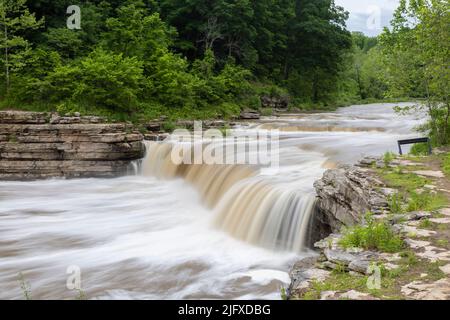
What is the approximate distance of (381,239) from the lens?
216 inches

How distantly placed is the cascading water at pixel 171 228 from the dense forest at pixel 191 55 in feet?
13.2

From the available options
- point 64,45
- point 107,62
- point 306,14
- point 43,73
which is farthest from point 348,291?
point 306,14

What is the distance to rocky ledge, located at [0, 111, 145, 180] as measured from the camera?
53.9ft

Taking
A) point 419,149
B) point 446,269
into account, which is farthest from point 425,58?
point 446,269

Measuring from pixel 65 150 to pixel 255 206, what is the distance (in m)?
9.68

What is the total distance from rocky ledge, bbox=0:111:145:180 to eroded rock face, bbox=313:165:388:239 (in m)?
9.69

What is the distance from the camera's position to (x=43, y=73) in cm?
2030

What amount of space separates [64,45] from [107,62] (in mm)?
3768

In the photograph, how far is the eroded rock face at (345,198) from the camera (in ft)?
23.7

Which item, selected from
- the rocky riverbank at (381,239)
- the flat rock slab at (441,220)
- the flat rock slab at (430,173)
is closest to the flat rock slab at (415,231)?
the rocky riverbank at (381,239)

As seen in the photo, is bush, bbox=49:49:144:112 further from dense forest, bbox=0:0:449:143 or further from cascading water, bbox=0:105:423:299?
cascading water, bbox=0:105:423:299

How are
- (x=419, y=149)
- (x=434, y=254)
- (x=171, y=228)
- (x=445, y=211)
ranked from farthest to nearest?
(x=419, y=149) → (x=171, y=228) → (x=445, y=211) → (x=434, y=254)

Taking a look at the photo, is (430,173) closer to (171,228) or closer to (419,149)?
(419,149)
